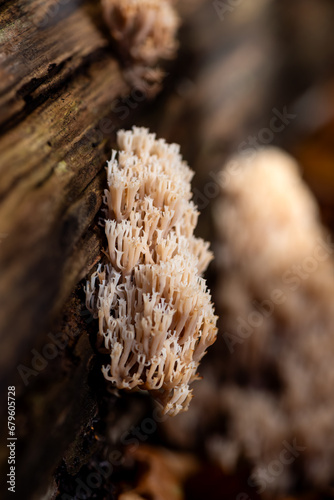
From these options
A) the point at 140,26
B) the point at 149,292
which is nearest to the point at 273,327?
the point at 149,292

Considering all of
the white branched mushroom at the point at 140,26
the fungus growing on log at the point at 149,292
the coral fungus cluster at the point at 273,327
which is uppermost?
the white branched mushroom at the point at 140,26

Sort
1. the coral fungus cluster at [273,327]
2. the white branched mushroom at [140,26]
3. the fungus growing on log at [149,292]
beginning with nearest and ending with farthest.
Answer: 1. the fungus growing on log at [149,292]
2. the white branched mushroom at [140,26]
3. the coral fungus cluster at [273,327]

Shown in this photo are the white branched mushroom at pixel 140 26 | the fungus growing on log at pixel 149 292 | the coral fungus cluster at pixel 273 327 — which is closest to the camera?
the fungus growing on log at pixel 149 292

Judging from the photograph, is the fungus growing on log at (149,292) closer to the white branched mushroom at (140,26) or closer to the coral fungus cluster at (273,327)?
the white branched mushroom at (140,26)

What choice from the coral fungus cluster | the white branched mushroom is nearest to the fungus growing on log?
the white branched mushroom

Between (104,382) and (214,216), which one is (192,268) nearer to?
(104,382)

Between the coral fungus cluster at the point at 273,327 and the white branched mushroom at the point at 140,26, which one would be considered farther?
the coral fungus cluster at the point at 273,327

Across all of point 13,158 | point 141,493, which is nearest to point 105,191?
point 13,158

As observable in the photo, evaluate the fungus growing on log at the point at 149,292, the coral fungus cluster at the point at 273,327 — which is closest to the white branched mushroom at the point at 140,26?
the fungus growing on log at the point at 149,292

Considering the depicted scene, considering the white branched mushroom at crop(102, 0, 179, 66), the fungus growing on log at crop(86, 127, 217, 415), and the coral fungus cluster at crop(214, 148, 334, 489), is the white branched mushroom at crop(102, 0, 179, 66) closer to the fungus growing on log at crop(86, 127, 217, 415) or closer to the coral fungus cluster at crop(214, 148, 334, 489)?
the fungus growing on log at crop(86, 127, 217, 415)

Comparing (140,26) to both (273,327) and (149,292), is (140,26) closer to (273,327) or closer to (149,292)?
(149,292)
